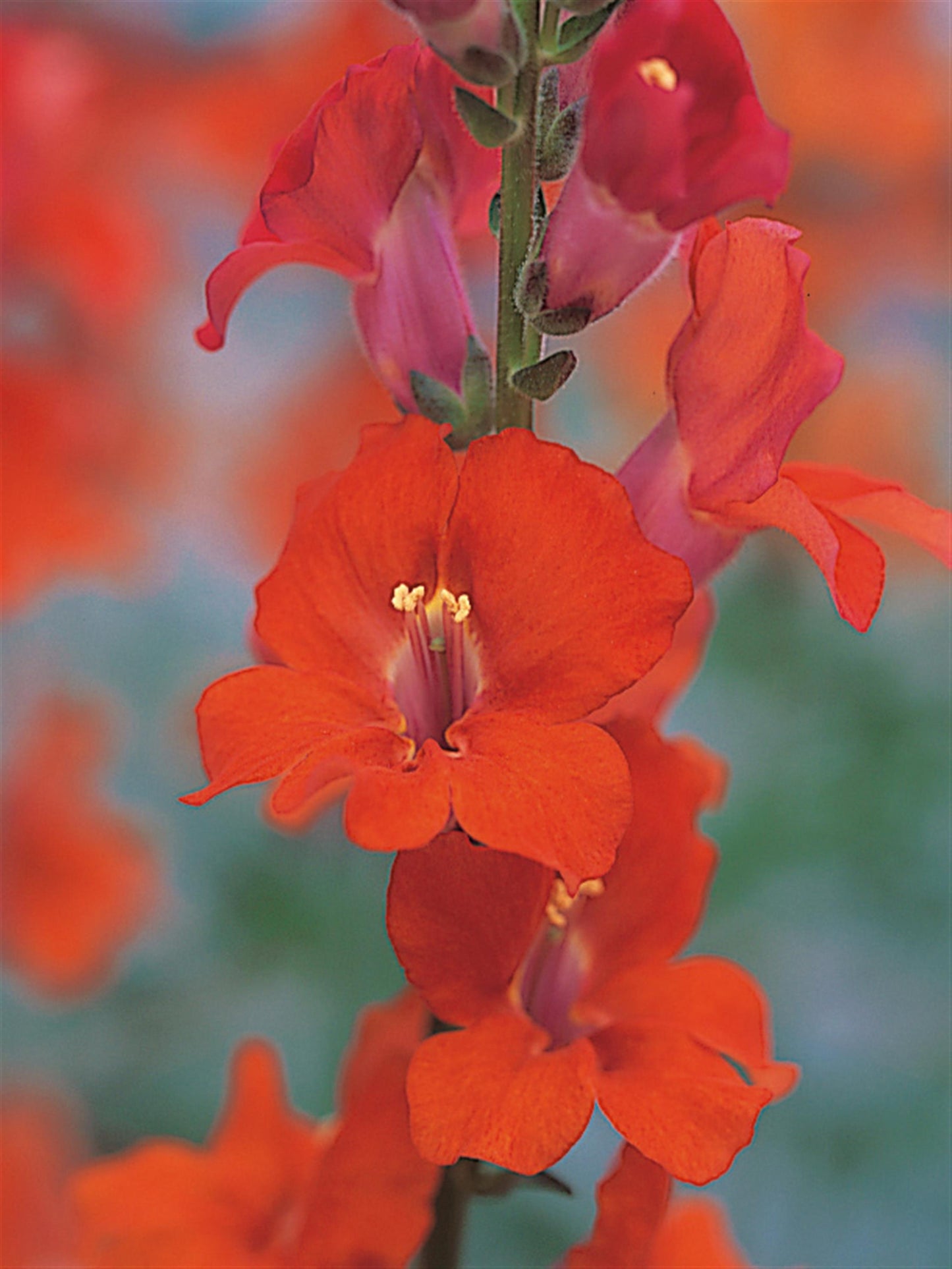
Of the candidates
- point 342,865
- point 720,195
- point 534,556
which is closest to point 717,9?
point 720,195

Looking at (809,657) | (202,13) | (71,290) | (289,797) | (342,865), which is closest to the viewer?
(289,797)

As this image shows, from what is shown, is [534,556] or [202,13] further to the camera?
[202,13]

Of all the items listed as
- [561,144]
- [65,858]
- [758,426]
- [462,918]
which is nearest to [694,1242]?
[462,918]

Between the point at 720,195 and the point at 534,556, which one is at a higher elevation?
the point at 720,195

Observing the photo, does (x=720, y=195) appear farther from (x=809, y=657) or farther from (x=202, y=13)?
(x=202, y=13)

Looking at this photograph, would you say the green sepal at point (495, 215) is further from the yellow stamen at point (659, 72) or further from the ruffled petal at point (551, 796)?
the ruffled petal at point (551, 796)

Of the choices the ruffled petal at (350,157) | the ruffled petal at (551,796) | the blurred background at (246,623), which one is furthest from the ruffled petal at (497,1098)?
the blurred background at (246,623)
